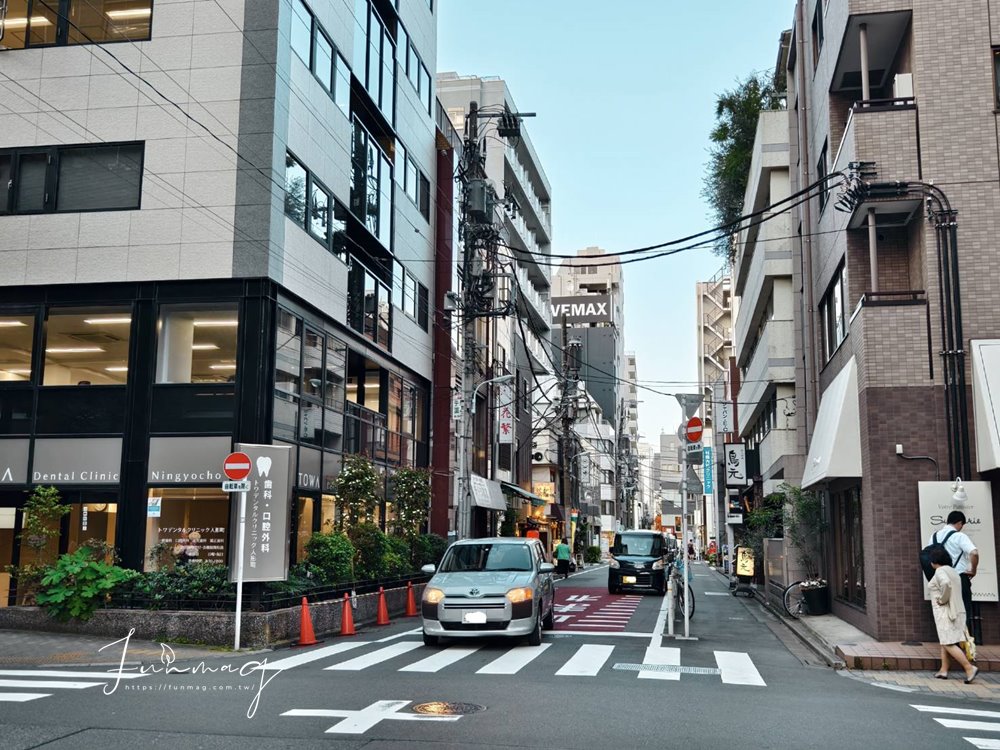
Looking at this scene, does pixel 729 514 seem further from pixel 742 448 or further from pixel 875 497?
pixel 875 497

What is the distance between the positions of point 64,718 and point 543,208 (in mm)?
64755

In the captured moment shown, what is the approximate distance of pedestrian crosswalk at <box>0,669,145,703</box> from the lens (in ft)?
33.7

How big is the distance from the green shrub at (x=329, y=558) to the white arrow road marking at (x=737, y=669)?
8.33 meters

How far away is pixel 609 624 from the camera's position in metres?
20.2

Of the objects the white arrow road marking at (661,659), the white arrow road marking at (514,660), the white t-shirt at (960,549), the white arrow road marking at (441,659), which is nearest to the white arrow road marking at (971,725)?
the white arrow road marking at (661,659)

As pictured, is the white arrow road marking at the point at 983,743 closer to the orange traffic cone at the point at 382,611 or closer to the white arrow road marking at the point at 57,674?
the white arrow road marking at the point at 57,674

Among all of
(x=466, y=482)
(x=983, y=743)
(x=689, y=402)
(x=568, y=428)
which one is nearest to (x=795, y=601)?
(x=689, y=402)

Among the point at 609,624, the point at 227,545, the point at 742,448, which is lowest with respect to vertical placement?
the point at 609,624

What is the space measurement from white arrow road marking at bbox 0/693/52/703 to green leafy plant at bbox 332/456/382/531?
40.9ft

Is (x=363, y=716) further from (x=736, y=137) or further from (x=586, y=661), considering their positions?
(x=736, y=137)

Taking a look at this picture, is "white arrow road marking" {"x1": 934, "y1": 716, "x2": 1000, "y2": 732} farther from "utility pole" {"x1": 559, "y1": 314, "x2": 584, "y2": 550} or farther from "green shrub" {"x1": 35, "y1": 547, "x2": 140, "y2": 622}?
"utility pole" {"x1": 559, "y1": 314, "x2": 584, "y2": 550}

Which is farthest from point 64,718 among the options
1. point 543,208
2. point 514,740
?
point 543,208

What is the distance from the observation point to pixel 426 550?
28359 millimetres

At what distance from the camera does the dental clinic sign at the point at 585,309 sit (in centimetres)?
11450
